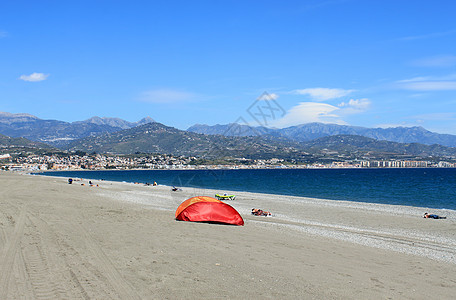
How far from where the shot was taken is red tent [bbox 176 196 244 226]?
17594 mm

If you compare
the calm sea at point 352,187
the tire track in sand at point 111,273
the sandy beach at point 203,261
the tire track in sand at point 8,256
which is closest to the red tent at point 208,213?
the sandy beach at point 203,261

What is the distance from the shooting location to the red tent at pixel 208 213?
1759 centimetres

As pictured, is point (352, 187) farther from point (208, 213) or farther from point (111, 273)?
point (111, 273)

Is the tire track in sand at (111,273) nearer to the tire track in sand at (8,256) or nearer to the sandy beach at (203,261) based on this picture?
the sandy beach at (203,261)

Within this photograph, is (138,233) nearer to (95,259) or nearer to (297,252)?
(95,259)

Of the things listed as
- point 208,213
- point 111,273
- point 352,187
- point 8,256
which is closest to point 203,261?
point 111,273

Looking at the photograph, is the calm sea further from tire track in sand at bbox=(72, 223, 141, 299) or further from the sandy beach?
tire track in sand at bbox=(72, 223, 141, 299)

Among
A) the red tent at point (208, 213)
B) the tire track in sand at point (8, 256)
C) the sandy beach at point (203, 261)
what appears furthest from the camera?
the red tent at point (208, 213)

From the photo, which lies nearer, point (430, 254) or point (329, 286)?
point (329, 286)

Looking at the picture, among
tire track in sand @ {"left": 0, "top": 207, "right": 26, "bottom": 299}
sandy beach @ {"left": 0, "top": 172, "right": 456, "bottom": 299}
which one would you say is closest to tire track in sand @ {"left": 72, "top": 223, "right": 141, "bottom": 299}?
sandy beach @ {"left": 0, "top": 172, "right": 456, "bottom": 299}

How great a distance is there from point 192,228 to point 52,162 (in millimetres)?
193345

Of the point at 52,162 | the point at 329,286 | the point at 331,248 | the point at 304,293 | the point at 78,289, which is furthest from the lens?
the point at 52,162

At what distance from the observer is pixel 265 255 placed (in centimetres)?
1143

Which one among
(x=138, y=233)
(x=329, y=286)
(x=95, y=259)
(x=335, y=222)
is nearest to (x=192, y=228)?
(x=138, y=233)
